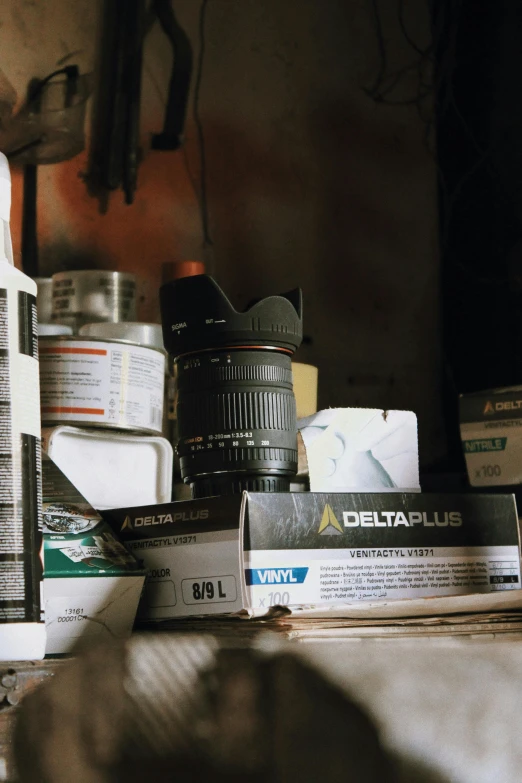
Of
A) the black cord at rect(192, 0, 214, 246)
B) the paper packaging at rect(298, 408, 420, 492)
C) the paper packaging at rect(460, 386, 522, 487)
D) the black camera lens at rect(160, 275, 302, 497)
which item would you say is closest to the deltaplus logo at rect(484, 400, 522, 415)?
the paper packaging at rect(460, 386, 522, 487)

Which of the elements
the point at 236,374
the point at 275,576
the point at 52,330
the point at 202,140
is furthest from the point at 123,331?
the point at 202,140

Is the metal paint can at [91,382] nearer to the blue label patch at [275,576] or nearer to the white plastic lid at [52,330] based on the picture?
the white plastic lid at [52,330]

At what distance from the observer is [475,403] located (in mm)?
818

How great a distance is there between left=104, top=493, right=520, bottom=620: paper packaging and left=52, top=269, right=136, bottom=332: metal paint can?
0.65 ft

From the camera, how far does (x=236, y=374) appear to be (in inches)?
23.6

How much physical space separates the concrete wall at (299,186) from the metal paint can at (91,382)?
27cm

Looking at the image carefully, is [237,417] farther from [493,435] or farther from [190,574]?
[493,435]

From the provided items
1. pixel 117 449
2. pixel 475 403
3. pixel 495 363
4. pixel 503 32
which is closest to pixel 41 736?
pixel 117 449

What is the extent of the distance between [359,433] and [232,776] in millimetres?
274

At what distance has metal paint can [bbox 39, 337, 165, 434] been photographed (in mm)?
659

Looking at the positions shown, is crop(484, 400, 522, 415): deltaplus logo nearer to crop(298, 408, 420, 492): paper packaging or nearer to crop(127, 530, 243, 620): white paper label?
crop(298, 408, 420, 492): paper packaging

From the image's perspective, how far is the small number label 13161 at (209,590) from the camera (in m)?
0.54

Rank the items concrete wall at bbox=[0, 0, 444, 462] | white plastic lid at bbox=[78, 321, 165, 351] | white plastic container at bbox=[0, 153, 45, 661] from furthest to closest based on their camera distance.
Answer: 1. concrete wall at bbox=[0, 0, 444, 462]
2. white plastic lid at bbox=[78, 321, 165, 351]
3. white plastic container at bbox=[0, 153, 45, 661]

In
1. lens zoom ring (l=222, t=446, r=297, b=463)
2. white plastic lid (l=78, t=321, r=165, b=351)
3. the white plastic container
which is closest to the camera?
the white plastic container
